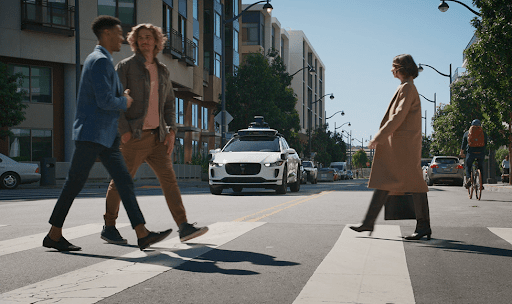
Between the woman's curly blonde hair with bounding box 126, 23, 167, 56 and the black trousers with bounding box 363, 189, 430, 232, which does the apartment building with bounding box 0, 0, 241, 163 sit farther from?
the black trousers with bounding box 363, 189, 430, 232

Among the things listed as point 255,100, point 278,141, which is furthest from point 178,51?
point 278,141

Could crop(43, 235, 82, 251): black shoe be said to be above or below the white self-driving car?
below

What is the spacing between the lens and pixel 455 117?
33.4m

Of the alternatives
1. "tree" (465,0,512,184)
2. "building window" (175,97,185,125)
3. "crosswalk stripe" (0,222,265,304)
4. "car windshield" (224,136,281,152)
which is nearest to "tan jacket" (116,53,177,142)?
"crosswalk stripe" (0,222,265,304)

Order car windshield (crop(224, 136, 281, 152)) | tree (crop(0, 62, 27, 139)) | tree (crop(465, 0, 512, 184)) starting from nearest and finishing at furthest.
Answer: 1. car windshield (crop(224, 136, 281, 152))
2. tree (crop(465, 0, 512, 184))
3. tree (crop(0, 62, 27, 139))

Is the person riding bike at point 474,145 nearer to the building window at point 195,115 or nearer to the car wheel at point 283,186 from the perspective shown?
the car wheel at point 283,186

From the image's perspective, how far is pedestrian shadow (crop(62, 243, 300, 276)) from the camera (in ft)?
15.7

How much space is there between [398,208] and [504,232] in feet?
5.30

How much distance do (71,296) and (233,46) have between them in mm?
48271

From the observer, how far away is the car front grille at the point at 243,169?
1528cm

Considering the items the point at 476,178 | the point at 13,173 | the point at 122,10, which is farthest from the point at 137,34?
the point at 122,10

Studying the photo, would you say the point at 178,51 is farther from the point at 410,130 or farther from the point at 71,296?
the point at 71,296

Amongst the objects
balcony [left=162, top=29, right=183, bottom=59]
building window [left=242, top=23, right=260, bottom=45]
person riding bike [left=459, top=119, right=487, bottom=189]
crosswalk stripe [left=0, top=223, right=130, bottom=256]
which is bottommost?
crosswalk stripe [left=0, top=223, right=130, bottom=256]

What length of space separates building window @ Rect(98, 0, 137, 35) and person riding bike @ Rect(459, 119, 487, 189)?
21623 millimetres
